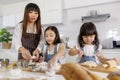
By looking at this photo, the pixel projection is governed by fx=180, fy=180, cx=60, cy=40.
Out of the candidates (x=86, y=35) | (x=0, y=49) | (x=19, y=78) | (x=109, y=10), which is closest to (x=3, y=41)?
(x=0, y=49)

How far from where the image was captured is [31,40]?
57.4 inches

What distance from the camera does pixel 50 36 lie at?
150 cm

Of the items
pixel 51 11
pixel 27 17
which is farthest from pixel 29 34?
pixel 51 11

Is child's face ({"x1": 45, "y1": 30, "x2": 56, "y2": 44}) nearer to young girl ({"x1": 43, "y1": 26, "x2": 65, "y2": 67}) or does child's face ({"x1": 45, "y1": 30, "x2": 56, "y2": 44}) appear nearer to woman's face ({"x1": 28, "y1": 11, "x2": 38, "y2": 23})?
young girl ({"x1": 43, "y1": 26, "x2": 65, "y2": 67})

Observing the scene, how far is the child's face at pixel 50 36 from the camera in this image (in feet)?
4.85

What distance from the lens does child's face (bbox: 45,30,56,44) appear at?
1477mm

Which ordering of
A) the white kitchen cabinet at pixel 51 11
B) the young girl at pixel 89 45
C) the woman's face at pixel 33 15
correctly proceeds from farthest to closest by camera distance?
the white kitchen cabinet at pixel 51 11
the young girl at pixel 89 45
the woman's face at pixel 33 15

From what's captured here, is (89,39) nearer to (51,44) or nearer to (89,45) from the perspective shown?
A: (89,45)

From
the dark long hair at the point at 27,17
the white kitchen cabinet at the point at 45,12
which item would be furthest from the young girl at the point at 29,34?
the white kitchen cabinet at the point at 45,12

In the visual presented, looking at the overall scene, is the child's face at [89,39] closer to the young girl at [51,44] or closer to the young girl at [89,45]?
the young girl at [89,45]

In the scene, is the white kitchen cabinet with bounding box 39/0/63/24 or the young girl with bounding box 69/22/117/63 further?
the white kitchen cabinet with bounding box 39/0/63/24

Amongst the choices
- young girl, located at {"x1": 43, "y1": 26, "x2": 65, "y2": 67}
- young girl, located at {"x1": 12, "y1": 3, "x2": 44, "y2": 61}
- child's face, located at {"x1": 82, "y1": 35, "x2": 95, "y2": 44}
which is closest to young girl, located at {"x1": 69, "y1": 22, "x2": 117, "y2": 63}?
child's face, located at {"x1": 82, "y1": 35, "x2": 95, "y2": 44}

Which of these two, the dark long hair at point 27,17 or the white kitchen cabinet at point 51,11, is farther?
the white kitchen cabinet at point 51,11

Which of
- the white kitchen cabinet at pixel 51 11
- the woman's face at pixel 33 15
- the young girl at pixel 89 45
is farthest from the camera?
the white kitchen cabinet at pixel 51 11
